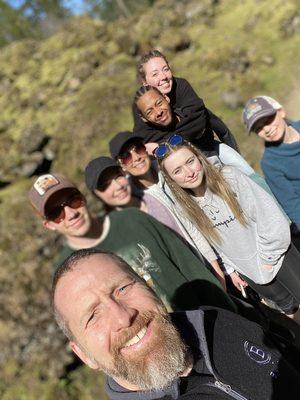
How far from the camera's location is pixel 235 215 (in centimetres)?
274

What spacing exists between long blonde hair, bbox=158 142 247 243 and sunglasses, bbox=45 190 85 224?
1055 mm

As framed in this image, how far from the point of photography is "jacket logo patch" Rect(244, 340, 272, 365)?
2.08 meters

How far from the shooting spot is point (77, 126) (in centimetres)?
1479

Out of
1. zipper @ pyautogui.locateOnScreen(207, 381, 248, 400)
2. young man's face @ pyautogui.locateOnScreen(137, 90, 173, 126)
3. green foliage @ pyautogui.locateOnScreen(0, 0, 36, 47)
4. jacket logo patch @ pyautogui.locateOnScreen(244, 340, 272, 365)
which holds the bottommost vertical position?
jacket logo patch @ pyautogui.locateOnScreen(244, 340, 272, 365)

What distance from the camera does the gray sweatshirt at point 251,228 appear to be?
272 cm

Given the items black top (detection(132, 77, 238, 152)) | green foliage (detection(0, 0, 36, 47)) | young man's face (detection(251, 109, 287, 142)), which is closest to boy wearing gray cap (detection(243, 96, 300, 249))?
young man's face (detection(251, 109, 287, 142))

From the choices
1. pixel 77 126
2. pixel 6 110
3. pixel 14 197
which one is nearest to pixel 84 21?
Result: pixel 6 110

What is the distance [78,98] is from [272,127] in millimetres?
15208

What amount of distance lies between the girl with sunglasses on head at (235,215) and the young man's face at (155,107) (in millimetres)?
183

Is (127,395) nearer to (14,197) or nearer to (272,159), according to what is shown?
(272,159)

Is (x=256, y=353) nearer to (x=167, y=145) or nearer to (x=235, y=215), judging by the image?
(x=235, y=215)

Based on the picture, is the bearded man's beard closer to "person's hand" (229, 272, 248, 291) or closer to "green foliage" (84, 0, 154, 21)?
"person's hand" (229, 272, 248, 291)

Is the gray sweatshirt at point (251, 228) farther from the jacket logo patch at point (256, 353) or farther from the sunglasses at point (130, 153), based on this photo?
the sunglasses at point (130, 153)

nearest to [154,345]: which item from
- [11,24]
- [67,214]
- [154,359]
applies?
[154,359]
